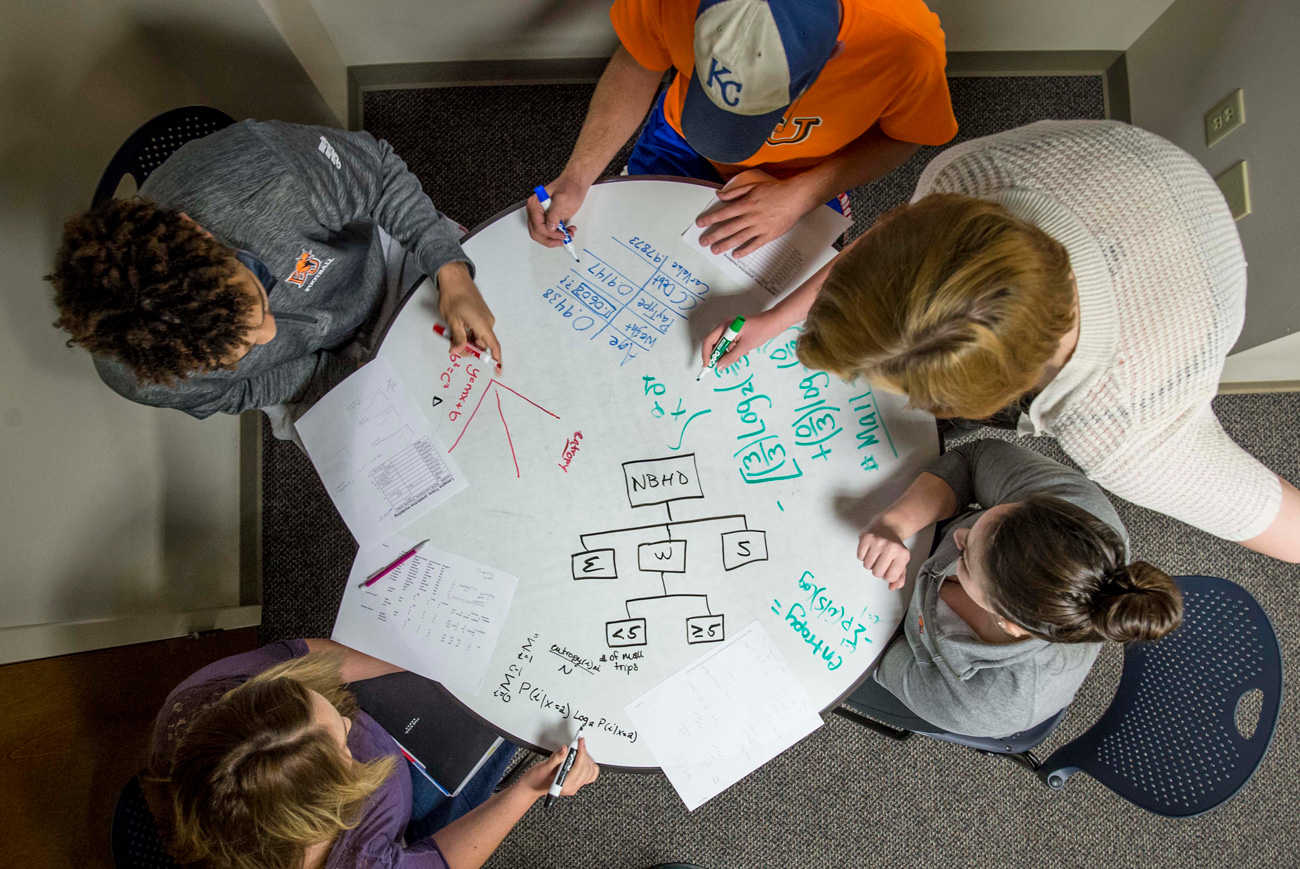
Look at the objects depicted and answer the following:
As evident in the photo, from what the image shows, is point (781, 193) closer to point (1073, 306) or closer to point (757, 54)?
point (757, 54)

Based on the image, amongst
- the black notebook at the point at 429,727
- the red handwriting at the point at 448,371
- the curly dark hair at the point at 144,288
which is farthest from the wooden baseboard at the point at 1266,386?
the curly dark hair at the point at 144,288

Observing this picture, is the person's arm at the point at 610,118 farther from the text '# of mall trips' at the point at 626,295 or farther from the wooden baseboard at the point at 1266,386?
the wooden baseboard at the point at 1266,386

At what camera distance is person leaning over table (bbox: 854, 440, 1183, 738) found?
830 mm

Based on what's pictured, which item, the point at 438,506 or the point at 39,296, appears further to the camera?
the point at 39,296

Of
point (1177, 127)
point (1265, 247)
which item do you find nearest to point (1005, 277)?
point (1265, 247)

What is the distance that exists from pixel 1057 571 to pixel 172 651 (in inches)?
70.4

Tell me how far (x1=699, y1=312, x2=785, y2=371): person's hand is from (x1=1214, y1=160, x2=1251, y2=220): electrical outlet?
118 centimetres

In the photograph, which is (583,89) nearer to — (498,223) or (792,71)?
(498,223)

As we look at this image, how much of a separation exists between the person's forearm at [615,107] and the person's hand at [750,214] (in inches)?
10.0

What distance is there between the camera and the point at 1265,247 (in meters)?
1.41

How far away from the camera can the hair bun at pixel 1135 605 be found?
798 millimetres

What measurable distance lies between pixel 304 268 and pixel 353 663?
0.73 meters

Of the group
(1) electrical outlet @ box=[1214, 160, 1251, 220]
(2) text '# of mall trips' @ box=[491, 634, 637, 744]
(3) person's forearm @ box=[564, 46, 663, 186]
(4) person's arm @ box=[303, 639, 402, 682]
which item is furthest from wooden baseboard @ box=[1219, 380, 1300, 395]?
(4) person's arm @ box=[303, 639, 402, 682]

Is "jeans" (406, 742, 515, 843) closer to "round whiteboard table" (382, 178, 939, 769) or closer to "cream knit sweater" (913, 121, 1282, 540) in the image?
"round whiteboard table" (382, 178, 939, 769)
